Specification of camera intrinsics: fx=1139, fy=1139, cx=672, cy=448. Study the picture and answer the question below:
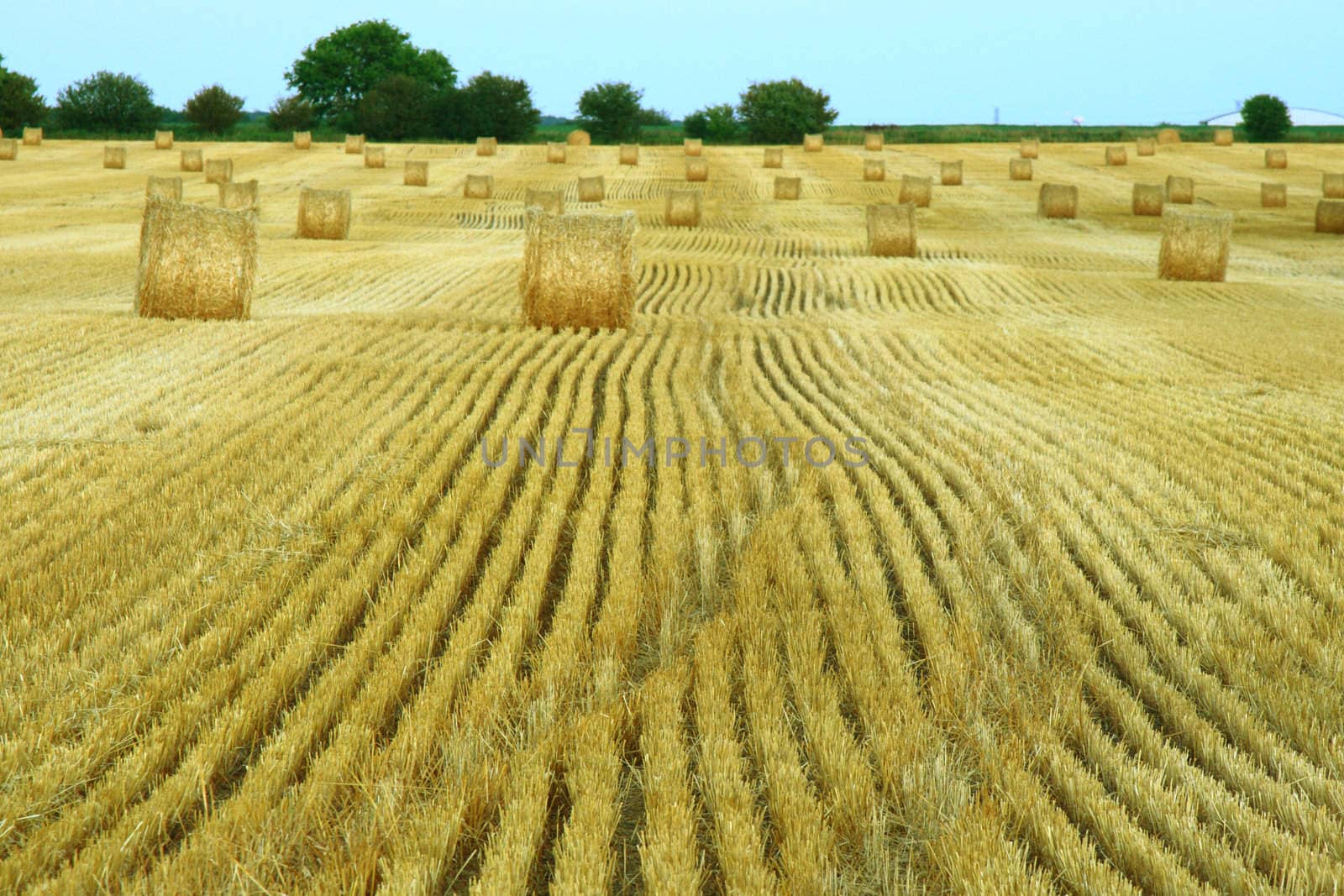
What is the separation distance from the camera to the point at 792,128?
63.6 meters

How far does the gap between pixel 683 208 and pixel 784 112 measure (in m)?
41.1

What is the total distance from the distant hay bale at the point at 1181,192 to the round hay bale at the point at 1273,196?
1761 mm

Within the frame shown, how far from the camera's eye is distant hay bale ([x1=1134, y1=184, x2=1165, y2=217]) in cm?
2878

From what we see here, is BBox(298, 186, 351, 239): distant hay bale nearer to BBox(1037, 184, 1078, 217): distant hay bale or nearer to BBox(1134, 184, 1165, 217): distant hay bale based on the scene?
BBox(1037, 184, 1078, 217): distant hay bale

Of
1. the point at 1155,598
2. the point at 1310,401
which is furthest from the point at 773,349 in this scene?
the point at 1155,598

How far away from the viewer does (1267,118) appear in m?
53.8

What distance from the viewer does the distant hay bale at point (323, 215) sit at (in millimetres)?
22078

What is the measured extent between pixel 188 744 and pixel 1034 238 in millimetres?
24686

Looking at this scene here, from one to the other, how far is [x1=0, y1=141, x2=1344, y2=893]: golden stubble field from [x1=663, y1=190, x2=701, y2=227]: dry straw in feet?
53.2

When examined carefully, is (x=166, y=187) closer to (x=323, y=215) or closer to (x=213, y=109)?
(x=323, y=215)

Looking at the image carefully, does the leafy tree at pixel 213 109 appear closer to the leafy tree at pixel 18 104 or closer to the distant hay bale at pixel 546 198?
the leafy tree at pixel 18 104

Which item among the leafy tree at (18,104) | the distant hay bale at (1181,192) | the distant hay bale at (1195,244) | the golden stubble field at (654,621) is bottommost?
the golden stubble field at (654,621)

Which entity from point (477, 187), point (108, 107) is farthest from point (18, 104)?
point (477, 187)

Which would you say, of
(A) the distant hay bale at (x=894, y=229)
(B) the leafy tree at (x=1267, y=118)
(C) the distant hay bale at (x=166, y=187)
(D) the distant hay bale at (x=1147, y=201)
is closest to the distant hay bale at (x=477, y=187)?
(C) the distant hay bale at (x=166, y=187)
